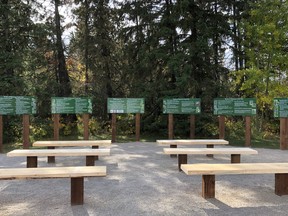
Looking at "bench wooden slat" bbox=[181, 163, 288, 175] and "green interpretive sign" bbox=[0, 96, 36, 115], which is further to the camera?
"green interpretive sign" bbox=[0, 96, 36, 115]

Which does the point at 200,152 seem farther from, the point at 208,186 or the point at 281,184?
the point at 281,184

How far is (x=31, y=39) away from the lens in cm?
1459

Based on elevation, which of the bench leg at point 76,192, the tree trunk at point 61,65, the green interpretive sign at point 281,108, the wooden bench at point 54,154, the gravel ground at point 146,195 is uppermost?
the tree trunk at point 61,65

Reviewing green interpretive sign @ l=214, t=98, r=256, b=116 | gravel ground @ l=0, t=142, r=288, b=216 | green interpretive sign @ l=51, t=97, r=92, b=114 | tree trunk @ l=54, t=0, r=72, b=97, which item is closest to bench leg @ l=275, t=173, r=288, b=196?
gravel ground @ l=0, t=142, r=288, b=216

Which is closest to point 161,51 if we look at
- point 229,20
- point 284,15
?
point 229,20

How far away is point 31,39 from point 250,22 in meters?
10.9

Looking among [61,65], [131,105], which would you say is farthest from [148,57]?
[61,65]

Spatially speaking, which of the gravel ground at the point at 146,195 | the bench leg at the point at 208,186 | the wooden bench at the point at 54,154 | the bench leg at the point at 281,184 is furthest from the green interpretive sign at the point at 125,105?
the bench leg at the point at 281,184

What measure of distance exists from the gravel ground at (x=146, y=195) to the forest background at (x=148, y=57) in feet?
25.4

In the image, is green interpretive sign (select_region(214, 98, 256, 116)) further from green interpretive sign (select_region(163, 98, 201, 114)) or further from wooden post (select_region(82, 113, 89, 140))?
wooden post (select_region(82, 113, 89, 140))

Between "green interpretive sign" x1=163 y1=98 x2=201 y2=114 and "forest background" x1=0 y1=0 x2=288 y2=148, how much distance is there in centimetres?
122

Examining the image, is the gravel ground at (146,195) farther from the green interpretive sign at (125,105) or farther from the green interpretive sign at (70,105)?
the green interpretive sign at (125,105)

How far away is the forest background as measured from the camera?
1366cm

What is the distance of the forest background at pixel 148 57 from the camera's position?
13.7 metres
